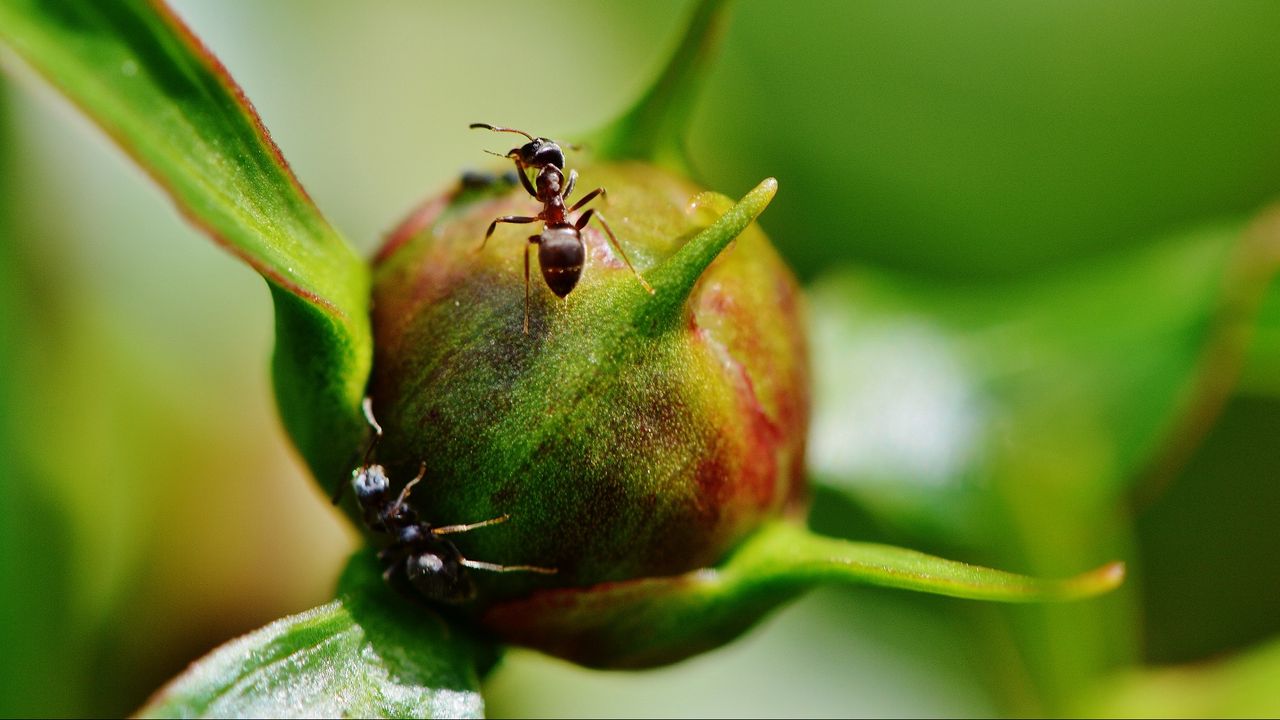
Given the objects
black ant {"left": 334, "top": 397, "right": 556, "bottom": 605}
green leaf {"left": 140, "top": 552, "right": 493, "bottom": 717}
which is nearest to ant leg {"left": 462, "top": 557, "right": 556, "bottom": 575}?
black ant {"left": 334, "top": 397, "right": 556, "bottom": 605}

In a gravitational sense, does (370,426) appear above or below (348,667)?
above

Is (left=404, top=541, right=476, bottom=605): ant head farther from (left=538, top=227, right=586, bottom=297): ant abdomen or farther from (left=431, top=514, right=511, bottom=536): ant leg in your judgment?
(left=538, top=227, right=586, bottom=297): ant abdomen

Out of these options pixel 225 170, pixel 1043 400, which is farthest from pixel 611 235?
pixel 1043 400

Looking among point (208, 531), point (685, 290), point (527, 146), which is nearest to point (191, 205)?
point (685, 290)

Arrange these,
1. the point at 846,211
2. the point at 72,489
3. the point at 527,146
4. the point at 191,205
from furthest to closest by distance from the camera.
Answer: the point at 846,211 < the point at 72,489 < the point at 527,146 < the point at 191,205

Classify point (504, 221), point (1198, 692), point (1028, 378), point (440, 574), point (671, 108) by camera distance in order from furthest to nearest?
1. point (1028, 378)
2. point (1198, 692)
3. point (671, 108)
4. point (504, 221)
5. point (440, 574)

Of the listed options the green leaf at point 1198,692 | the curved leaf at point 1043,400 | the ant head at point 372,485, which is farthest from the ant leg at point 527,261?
the green leaf at point 1198,692

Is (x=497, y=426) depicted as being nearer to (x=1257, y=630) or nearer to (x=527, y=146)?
(x=527, y=146)

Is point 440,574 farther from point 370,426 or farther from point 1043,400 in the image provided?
point 1043,400
